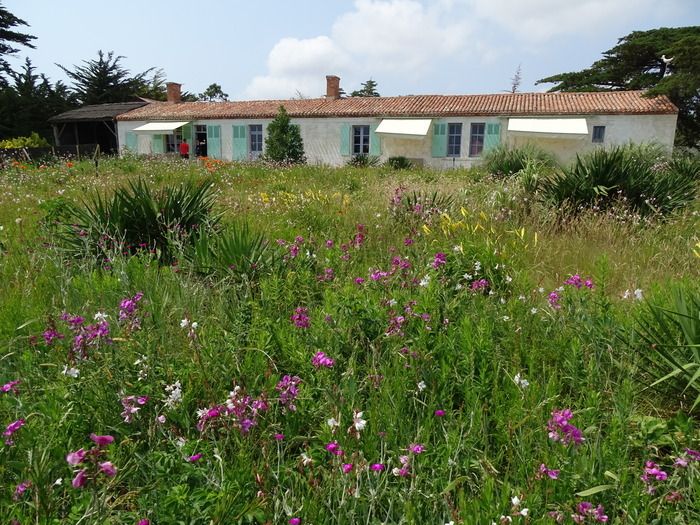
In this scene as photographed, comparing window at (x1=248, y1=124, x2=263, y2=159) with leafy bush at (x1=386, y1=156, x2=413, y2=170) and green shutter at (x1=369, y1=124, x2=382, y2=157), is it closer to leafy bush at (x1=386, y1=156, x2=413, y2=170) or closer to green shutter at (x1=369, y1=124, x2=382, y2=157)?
green shutter at (x1=369, y1=124, x2=382, y2=157)

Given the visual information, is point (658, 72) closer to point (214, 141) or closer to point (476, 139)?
point (476, 139)

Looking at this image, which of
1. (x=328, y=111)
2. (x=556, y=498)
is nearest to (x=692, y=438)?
(x=556, y=498)

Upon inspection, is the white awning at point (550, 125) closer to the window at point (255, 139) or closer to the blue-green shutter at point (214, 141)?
the window at point (255, 139)

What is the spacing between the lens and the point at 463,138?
71.2 ft

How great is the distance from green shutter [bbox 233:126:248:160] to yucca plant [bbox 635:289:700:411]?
24.3 metres

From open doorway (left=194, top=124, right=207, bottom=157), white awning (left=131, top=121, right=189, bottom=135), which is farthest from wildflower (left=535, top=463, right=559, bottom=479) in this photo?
open doorway (left=194, top=124, right=207, bottom=157)

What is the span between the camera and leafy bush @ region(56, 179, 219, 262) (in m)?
4.33

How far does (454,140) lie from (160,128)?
16.1 metres

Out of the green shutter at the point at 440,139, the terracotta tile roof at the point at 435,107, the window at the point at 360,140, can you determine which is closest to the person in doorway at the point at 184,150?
Answer: the terracotta tile roof at the point at 435,107

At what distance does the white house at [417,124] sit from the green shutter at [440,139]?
47mm

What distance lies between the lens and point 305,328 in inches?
97.6

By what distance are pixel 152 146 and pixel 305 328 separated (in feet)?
92.9

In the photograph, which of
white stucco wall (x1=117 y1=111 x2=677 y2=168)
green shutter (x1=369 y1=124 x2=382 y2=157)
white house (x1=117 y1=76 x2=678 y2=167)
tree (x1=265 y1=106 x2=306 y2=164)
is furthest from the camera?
green shutter (x1=369 y1=124 x2=382 y2=157)

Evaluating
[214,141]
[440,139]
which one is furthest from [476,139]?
[214,141]
